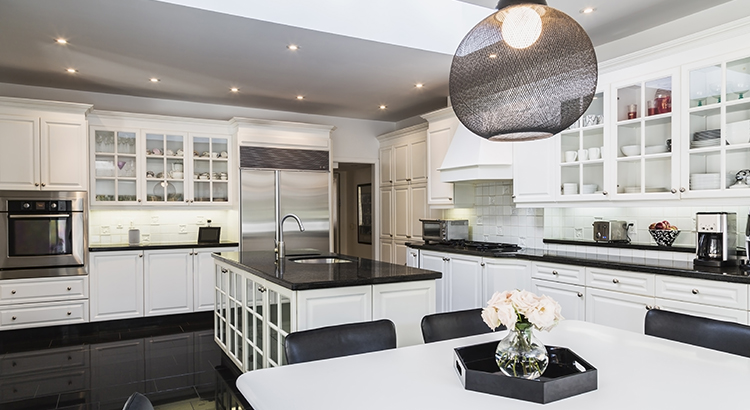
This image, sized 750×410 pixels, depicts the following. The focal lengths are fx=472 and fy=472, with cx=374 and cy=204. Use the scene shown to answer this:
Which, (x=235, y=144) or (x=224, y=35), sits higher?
(x=224, y=35)

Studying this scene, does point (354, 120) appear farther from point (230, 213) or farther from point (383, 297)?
point (383, 297)

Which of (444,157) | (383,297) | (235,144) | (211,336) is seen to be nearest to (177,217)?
(235,144)

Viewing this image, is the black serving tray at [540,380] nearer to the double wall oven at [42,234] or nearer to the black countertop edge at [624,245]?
the black countertop edge at [624,245]

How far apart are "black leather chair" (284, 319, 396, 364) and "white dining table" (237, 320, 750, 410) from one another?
12 centimetres

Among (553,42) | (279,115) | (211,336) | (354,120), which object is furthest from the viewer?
(354,120)

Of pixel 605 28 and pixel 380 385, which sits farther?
pixel 605 28

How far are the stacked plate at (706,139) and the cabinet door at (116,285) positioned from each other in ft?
17.5

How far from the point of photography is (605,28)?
3.91 m

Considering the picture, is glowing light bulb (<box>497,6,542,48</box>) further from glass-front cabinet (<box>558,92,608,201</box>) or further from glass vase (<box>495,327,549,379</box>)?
glass-front cabinet (<box>558,92,608,201</box>)

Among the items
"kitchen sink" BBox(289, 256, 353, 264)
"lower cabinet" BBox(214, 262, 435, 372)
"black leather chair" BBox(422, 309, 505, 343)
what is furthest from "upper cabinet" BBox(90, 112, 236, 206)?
"black leather chair" BBox(422, 309, 505, 343)

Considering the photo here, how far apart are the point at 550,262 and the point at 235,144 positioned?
13.1ft

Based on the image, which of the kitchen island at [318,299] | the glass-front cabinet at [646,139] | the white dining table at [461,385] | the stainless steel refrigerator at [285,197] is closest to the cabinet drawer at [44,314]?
the stainless steel refrigerator at [285,197]

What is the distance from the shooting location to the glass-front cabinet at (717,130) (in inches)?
119

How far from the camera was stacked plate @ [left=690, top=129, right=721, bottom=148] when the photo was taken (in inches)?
124
